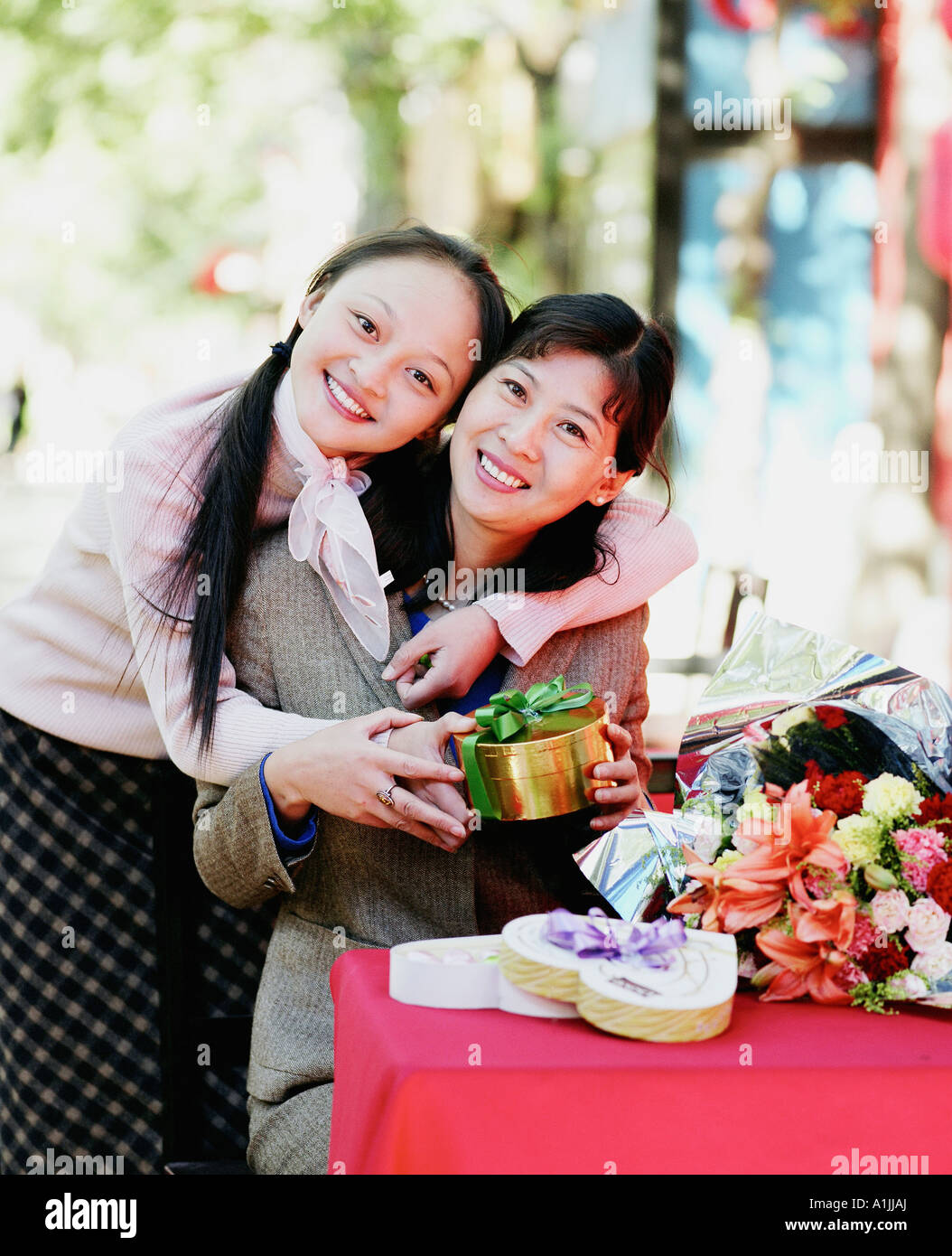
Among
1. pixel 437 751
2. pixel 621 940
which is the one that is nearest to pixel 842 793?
pixel 621 940

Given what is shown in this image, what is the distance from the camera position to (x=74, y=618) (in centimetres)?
234

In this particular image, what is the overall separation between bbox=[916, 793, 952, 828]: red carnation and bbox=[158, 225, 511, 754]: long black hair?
894mm

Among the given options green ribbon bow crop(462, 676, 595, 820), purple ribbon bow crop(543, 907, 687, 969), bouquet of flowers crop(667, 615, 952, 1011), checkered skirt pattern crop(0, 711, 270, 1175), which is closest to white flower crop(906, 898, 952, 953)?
bouquet of flowers crop(667, 615, 952, 1011)

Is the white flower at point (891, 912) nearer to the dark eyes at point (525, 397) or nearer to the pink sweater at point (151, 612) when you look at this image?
the pink sweater at point (151, 612)

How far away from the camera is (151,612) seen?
1971 millimetres

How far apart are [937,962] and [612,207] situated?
5.97 metres

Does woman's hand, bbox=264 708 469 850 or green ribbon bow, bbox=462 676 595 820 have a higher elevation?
green ribbon bow, bbox=462 676 595 820

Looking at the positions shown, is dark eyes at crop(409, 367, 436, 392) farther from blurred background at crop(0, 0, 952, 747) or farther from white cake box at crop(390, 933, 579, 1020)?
blurred background at crop(0, 0, 952, 747)

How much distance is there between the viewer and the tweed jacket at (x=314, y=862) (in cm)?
186

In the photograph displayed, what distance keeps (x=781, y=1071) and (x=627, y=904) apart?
36 cm

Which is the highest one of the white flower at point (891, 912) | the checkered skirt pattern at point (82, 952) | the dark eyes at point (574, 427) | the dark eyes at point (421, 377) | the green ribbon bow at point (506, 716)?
the dark eyes at point (421, 377)

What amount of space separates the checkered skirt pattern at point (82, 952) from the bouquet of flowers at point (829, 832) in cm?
108

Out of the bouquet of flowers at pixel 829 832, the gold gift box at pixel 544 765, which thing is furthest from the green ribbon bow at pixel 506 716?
the bouquet of flowers at pixel 829 832

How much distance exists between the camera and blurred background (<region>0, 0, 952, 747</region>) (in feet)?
19.1
